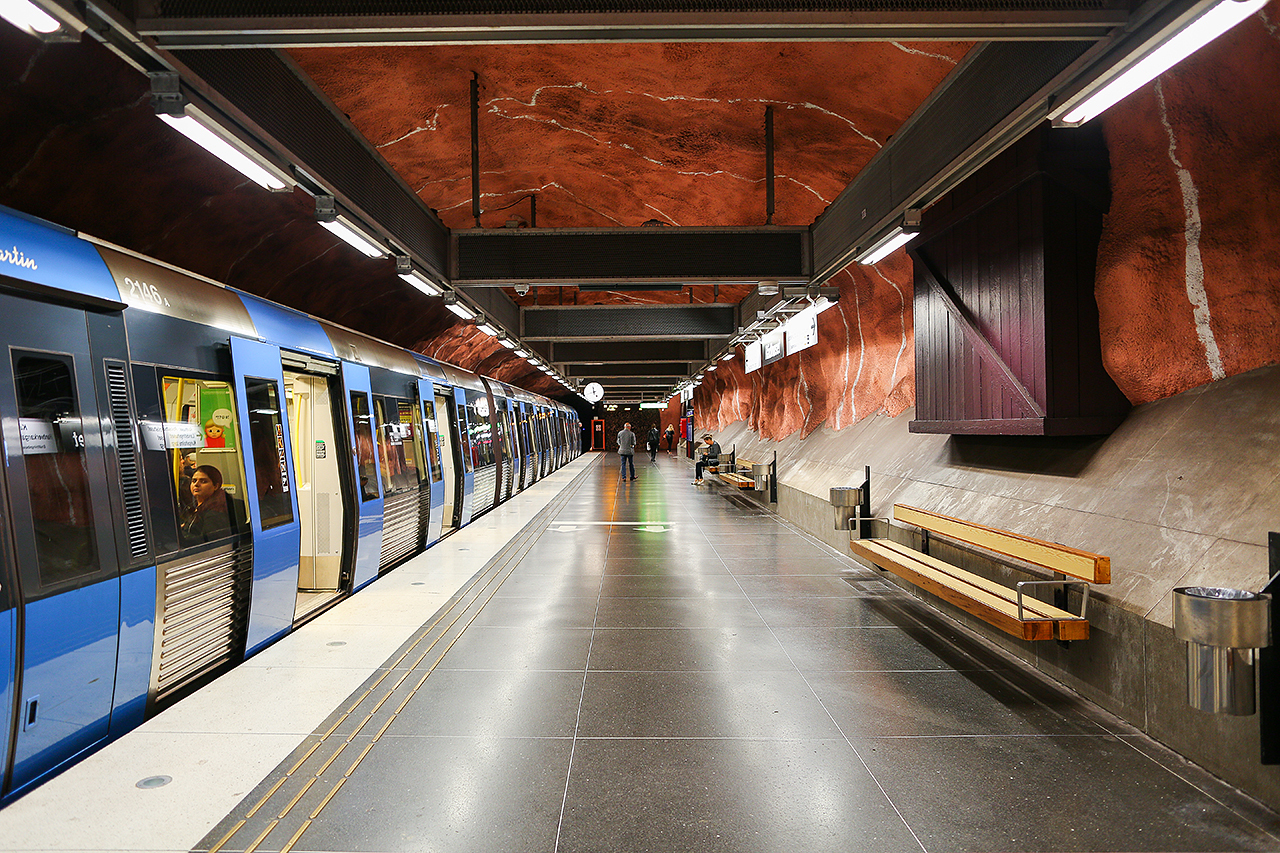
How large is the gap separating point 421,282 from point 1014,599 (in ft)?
17.9

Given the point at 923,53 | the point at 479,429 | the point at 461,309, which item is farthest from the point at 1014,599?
the point at 479,429

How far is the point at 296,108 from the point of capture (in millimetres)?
3855

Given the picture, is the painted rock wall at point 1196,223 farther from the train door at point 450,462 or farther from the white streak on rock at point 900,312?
the train door at point 450,462

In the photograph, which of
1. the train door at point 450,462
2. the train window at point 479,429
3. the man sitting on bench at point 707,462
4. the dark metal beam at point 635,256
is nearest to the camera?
the dark metal beam at point 635,256

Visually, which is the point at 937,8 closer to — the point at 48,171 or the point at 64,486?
the point at 64,486

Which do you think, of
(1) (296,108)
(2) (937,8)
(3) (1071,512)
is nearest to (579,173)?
(1) (296,108)

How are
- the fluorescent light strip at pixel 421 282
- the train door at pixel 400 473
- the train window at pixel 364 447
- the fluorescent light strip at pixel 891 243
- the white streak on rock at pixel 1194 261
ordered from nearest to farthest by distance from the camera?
the white streak on rock at pixel 1194 261 < the fluorescent light strip at pixel 891 243 < the train window at pixel 364 447 < the fluorescent light strip at pixel 421 282 < the train door at pixel 400 473

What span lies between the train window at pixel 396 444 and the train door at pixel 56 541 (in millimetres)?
3456

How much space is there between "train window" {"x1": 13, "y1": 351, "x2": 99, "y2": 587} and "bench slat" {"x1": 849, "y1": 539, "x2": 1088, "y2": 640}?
438 centimetres

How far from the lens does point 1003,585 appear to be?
14.4 feet

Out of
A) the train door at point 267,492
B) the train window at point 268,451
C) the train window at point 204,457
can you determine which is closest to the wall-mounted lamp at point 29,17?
the train window at point 204,457

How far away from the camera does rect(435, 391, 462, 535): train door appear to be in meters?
9.45

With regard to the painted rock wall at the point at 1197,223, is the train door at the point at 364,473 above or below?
below

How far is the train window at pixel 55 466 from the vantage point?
2.62 m
